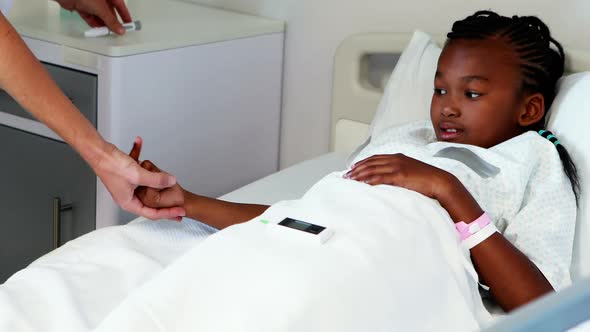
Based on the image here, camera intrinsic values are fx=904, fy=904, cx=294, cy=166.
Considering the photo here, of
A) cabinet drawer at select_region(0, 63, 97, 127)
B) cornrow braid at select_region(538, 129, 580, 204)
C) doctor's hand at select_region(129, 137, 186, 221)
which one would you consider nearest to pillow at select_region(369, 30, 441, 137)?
cornrow braid at select_region(538, 129, 580, 204)

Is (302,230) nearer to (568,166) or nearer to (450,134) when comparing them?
(450,134)

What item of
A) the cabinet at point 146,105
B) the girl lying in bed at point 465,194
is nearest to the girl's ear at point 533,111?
the girl lying in bed at point 465,194

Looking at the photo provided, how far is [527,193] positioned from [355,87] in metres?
0.75

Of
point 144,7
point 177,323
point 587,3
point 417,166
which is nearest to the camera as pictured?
point 177,323

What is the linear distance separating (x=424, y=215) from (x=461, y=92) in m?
0.35

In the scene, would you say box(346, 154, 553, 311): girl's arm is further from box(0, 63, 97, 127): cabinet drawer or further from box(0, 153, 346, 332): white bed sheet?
box(0, 63, 97, 127): cabinet drawer

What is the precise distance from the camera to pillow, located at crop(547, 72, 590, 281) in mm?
1628

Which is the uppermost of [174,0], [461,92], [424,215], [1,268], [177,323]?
[174,0]

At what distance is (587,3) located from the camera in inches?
78.0

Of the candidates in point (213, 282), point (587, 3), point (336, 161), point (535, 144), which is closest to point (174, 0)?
point (336, 161)

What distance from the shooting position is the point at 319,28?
7.94 feet

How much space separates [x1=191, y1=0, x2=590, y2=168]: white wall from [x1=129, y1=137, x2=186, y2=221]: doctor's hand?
830 millimetres

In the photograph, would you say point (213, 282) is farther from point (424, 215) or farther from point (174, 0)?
point (174, 0)

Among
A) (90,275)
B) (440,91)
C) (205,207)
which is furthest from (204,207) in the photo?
(440,91)
